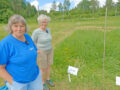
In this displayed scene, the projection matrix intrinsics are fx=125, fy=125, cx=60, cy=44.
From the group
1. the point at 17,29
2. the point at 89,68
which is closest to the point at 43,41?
the point at 17,29

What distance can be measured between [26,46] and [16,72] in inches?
9.6

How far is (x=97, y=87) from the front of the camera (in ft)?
6.82

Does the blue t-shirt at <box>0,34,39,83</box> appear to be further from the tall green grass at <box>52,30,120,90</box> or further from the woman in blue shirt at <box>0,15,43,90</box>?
the tall green grass at <box>52,30,120,90</box>

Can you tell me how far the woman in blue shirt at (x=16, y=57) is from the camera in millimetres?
1021

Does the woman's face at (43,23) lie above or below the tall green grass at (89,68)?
above

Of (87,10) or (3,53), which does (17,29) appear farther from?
(87,10)

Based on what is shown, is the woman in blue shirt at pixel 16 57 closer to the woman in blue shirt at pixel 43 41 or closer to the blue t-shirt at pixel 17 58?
the blue t-shirt at pixel 17 58

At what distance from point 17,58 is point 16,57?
0.01m

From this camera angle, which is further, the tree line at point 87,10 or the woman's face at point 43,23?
the tree line at point 87,10

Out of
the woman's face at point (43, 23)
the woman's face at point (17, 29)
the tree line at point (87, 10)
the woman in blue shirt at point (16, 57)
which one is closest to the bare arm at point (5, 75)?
the woman in blue shirt at point (16, 57)

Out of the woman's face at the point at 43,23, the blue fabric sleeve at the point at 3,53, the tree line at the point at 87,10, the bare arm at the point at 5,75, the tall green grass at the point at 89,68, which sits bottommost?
the tall green grass at the point at 89,68

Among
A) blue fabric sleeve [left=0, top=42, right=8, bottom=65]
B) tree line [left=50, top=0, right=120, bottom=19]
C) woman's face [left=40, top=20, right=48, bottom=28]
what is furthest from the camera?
tree line [left=50, top=0, right=120, bottom=19]

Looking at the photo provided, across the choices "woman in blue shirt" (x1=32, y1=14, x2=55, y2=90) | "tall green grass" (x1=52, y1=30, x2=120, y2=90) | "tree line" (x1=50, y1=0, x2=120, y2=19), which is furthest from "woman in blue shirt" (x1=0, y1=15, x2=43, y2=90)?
"tree line" (x1=50, y1=0, x2=120, y2=19)

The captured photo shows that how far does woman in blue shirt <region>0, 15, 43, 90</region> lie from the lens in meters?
1.02
